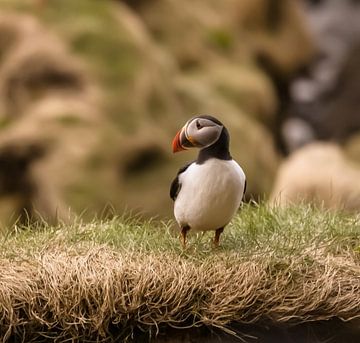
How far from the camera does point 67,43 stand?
11.3m

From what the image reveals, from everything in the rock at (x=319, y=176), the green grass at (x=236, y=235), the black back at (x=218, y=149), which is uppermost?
the black back at (x=218, y=149)

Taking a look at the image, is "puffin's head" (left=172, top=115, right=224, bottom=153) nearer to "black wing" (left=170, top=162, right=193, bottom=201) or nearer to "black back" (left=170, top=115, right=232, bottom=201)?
"black back" (left=170, top=115, right=232, bottom=201)

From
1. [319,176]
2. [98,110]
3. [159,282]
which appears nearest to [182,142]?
[159,282]

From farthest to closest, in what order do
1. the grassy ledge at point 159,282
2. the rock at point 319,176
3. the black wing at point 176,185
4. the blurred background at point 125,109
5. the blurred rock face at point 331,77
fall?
the blurred rock face at point 331,77 → the blurred background at point 125,109 → the rock at point 319,176 → the black wing at point 176,185 → the grassy ledge at point 159,282

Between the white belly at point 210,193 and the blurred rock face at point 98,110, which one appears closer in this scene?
the white belly at point 210,193

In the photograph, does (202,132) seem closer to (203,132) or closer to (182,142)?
(203,132)

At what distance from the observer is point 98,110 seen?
10.6 m

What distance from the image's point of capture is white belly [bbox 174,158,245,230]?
4824mm

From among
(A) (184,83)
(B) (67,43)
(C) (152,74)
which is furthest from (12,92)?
(A) (184,83)

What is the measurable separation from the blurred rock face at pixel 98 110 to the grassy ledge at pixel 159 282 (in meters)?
3.43

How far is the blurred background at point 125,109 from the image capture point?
1001 centimetres

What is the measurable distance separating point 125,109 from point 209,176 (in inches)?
237

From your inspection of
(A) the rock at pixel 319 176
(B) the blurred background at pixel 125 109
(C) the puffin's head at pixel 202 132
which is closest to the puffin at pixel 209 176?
(C) the puffin's head at pixel 202 132

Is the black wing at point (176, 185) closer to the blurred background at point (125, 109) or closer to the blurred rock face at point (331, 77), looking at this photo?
the blurred background at point (125, 109)
